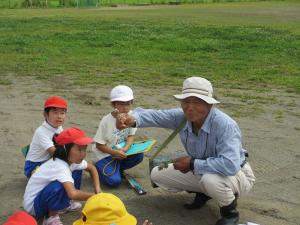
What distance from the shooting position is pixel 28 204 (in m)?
4.02

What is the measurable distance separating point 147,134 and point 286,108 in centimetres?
245

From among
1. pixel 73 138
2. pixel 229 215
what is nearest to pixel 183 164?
pixel 229 215

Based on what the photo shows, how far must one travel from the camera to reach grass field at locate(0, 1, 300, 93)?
1002cm

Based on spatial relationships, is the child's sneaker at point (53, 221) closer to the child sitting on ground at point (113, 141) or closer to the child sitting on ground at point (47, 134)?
the child sitting on ground at point (47, 134)

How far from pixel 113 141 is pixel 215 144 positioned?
4.16 feet

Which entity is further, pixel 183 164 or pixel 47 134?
pixel 47 134

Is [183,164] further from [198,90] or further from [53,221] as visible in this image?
[53,221]

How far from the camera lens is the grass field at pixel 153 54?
1002 centimetres

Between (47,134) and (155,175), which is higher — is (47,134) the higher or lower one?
the higher one

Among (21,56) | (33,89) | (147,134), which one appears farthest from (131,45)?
(147,134)

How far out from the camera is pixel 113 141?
4941 mm

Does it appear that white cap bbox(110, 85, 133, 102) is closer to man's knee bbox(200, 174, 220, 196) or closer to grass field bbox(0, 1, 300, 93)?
man's knee bbox(200, 174, 220, 196)

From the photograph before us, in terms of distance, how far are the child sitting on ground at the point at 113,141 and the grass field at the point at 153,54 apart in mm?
4441

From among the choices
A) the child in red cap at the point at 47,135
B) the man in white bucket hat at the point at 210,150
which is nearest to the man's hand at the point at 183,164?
the man in white bucket hat at the point at 210,150
